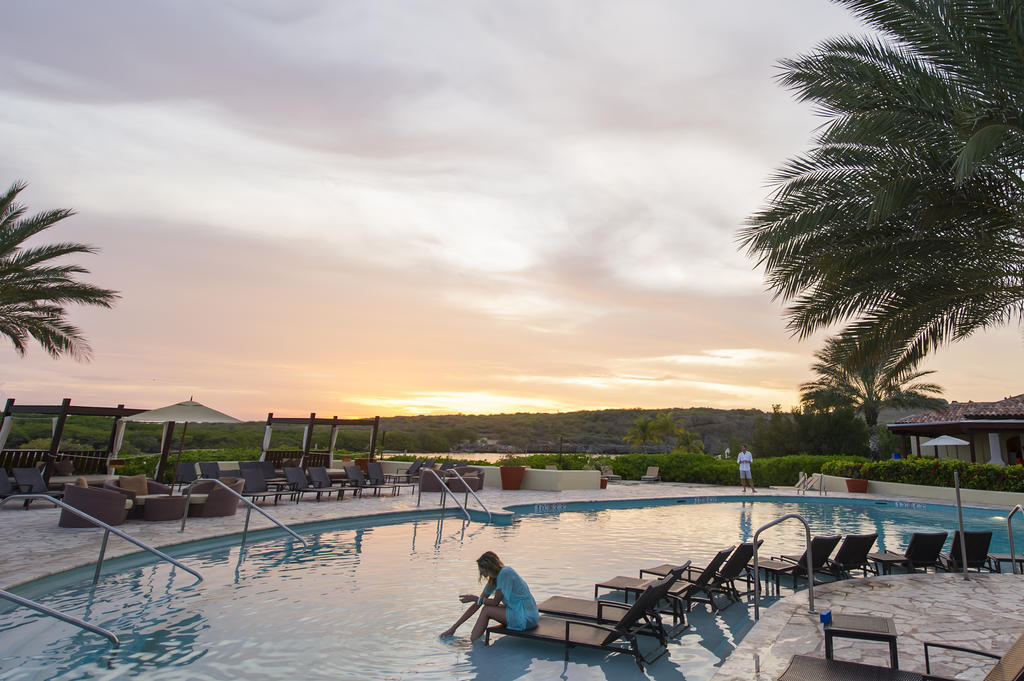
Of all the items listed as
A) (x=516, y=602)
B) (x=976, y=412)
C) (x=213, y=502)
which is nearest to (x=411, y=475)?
(x=213, y=502)

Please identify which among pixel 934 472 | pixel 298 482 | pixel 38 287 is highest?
pixel 38 287

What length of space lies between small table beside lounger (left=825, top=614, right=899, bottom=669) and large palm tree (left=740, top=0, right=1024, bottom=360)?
3.54m

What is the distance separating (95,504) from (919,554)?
12.5 meters

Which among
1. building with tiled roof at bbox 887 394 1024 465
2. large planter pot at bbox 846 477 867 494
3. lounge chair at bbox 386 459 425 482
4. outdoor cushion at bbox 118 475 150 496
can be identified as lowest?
outdoor cushion at bbox 118 475 150 496

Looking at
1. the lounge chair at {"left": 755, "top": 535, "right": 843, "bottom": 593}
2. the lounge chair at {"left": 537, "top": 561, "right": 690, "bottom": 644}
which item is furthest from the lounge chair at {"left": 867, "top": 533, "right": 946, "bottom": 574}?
the lounge chair at {"left": 537, "top": 561, "right": 690, "bottom": 644}

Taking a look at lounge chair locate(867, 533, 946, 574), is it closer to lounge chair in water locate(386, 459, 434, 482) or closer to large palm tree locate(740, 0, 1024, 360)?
large palm tree locate(740, 0, 1024, 360)

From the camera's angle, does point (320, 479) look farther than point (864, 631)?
Yes

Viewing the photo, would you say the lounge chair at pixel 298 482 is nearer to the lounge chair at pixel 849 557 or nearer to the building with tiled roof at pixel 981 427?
the lounge chair at pixel 849 557

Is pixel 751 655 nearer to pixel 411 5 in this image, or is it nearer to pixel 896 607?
pixel 896 607

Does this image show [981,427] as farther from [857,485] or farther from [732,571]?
[732,571]

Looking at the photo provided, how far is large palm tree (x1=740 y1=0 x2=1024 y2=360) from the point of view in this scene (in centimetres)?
581

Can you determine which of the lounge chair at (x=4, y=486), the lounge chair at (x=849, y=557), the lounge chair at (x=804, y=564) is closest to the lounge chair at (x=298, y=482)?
the lounge chair at (x=4, y=486)

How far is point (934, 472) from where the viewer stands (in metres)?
20.9

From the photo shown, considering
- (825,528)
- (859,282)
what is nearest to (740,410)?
(825,528)
